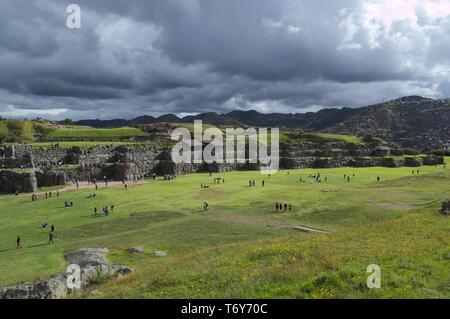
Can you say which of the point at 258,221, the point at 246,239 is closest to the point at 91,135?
the point at 258,221

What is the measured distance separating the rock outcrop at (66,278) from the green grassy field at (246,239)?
1.14 m

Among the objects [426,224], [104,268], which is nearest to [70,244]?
[104,268]

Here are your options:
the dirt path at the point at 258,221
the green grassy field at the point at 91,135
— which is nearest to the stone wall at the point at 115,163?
the green grassy field at the point at 91,135

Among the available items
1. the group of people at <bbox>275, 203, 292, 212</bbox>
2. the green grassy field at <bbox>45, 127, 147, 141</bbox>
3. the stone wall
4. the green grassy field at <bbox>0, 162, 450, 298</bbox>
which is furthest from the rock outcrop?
the green grassy field at <bbox>45, 127, 147, 141</bbox>

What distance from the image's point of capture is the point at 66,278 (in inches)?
623

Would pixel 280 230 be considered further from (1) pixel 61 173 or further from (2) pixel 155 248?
(1) pixel 61 173

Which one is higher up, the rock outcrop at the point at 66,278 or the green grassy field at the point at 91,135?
the green grassy field at the point at 91,135

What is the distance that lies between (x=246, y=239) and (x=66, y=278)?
48.5ft

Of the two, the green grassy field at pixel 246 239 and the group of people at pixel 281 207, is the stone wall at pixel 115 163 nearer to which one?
the green grassy field at pixel 246 239

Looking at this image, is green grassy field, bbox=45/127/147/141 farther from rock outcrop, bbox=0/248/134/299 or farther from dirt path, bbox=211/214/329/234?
rock outcrop, bbox=0/248/134/299

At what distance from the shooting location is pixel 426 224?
65.0ft

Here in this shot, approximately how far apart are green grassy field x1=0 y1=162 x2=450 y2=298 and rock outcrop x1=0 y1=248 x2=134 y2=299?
1.14 meters

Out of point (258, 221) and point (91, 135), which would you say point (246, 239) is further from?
point (91, 135)

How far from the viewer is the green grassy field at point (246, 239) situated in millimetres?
10719
